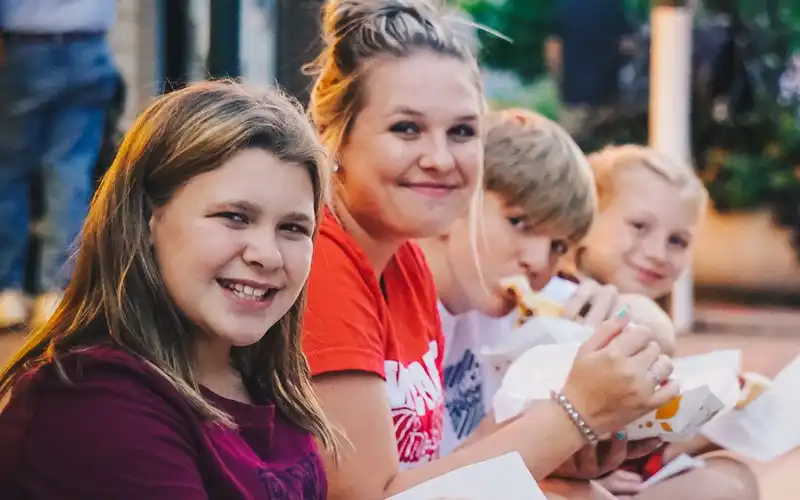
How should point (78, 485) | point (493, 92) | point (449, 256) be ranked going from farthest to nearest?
1. point (493, 92)
2. point (449, 256)
3. point (78, 485)

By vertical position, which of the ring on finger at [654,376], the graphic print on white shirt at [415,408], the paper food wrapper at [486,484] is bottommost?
the graphic print on white shirt at [415,408]

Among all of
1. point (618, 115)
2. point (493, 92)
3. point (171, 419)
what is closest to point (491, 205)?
point (171, 419)

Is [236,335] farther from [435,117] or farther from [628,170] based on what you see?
[628,170]

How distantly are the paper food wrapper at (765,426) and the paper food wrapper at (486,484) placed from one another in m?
0.65

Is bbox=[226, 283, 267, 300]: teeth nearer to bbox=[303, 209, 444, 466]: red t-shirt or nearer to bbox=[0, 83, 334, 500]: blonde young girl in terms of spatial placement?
bbox=[0, 83, 334, 500]: blonde young girl

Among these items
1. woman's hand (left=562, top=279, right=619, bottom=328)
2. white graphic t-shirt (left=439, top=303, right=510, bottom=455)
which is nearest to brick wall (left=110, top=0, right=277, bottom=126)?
white graphic t-shirt (left=439, top=303, right=510, bottom=455)

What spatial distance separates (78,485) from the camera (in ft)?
3.00

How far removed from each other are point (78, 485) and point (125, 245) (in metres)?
0.23

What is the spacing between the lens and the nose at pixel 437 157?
1.40m

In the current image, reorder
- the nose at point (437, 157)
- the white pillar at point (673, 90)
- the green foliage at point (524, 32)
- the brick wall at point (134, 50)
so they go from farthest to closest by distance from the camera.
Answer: the green foliage at point (524, 32)
the white pillar at point (673, 90)
the brick wall at point (134, 50)
the nose at point (437, 157)

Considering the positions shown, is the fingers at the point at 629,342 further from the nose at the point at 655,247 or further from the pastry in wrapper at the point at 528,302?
the nose at the point at 655,247

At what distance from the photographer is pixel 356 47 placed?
1.42m

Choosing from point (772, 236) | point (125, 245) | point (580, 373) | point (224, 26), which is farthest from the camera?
point (772, 236)

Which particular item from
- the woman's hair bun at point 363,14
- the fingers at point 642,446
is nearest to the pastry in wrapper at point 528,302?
the fingers at point 642,446
